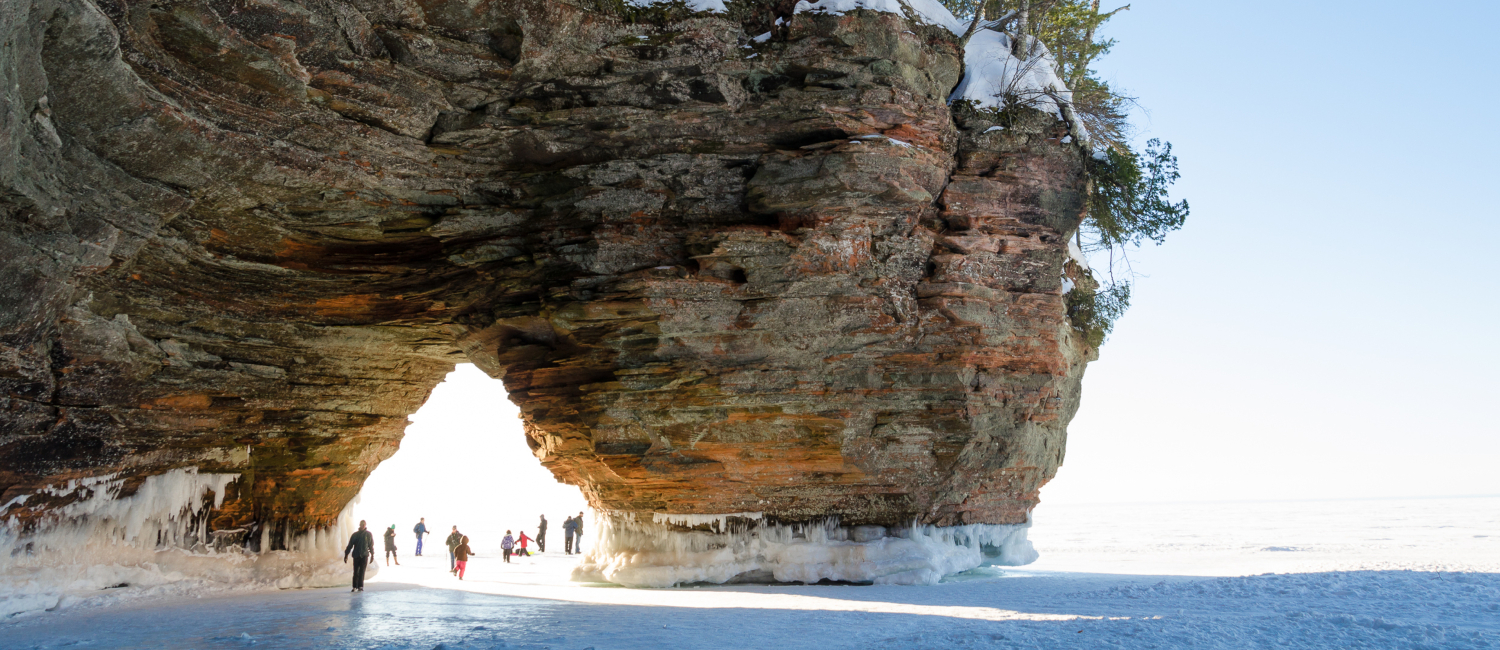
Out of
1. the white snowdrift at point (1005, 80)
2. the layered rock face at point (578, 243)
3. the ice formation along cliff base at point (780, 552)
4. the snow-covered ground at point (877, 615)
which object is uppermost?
the white snowdrift at point (1005, 80)

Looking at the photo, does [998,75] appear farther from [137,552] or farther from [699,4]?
[137,552]

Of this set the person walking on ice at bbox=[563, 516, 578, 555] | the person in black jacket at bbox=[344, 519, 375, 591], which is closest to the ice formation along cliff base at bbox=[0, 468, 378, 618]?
the person in black jacket at bbox=[344, 519, 375, 591]

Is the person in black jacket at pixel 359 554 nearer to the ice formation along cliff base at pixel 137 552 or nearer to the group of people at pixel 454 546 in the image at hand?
the group of people at pixel 454 546

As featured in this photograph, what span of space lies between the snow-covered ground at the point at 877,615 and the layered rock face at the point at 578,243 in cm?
285

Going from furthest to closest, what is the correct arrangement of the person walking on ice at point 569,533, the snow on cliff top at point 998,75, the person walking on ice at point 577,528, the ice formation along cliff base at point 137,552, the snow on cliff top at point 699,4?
the person walking on ice at point 577,528 → the person walking on ice at point 569,533 → the snow on cliff top at point 998,75 → the snow on cliff top at point 699,4 → the ice formation along cliff base at point 137,552

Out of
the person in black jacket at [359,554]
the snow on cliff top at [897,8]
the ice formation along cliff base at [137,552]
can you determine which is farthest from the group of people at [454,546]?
the snow on cliff top at [897,8]

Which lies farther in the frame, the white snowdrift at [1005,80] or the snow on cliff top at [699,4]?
the white snowdrift at [1005,80]

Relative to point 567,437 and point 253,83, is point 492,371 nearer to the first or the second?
point 567,437

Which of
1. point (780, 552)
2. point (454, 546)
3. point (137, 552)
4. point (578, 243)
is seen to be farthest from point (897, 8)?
point (454, 546)

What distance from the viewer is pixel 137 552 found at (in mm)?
14938

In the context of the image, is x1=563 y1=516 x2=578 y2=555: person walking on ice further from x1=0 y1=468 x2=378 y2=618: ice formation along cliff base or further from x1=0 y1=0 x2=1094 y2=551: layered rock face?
x1=0 y1=0 x2=1094 y2=551: layered rock face

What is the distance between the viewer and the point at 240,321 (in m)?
14.8

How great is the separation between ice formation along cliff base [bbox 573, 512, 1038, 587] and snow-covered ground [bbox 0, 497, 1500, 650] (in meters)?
0.67

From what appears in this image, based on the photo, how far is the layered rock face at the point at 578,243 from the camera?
10.8m
